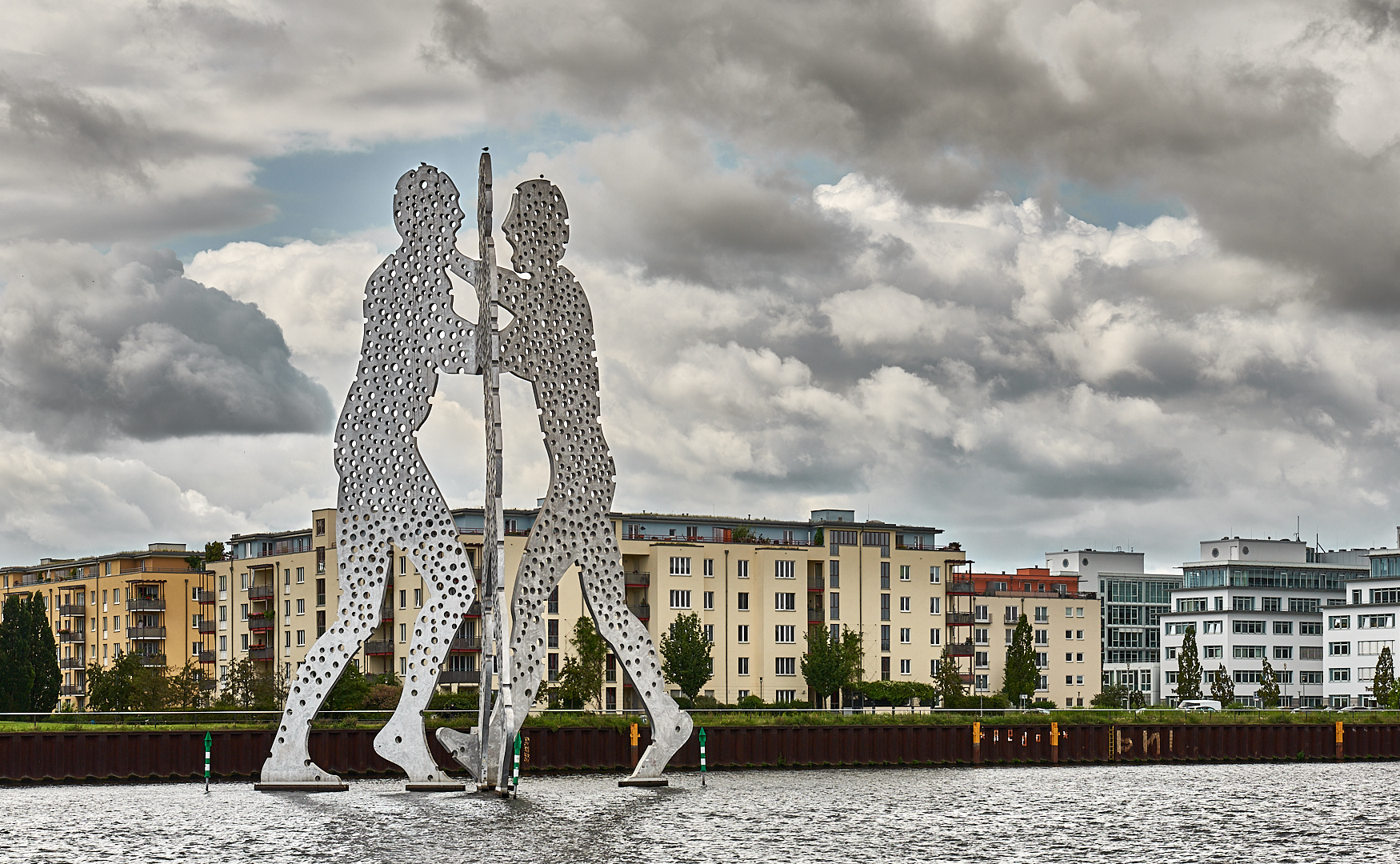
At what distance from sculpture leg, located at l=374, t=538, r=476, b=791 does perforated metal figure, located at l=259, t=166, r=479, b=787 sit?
39 millimetres

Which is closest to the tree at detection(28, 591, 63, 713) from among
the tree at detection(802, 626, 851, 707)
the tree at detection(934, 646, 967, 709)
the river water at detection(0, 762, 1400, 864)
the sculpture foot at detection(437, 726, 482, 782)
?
the tree at detection(802, 626, 851, 707)

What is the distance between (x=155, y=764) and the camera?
184ft

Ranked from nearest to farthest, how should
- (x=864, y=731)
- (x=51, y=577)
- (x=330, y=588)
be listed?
(x=864, y=731), (x=330, y=588), (x=51, y=577)

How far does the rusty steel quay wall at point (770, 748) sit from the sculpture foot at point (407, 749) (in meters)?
12.1

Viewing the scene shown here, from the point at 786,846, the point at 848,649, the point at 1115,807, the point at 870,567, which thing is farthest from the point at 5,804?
the point at 870,567

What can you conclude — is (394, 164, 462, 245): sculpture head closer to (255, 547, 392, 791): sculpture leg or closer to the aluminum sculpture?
the aluminum sculpture

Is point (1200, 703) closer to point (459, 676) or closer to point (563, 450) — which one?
point (459, 676)

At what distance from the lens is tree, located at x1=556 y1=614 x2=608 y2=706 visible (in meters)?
98.2

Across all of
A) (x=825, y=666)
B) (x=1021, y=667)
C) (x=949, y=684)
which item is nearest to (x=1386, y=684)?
(x=1021, y=667)

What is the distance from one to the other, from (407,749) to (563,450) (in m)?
8.84

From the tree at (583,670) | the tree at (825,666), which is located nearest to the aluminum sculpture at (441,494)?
the tree at (583,670)

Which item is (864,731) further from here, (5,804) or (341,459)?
(5,804)

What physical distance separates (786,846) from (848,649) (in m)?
75.8

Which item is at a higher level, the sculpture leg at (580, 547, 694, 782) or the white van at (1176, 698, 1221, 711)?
the sculpture leg at (580, 547, 694, 782)
